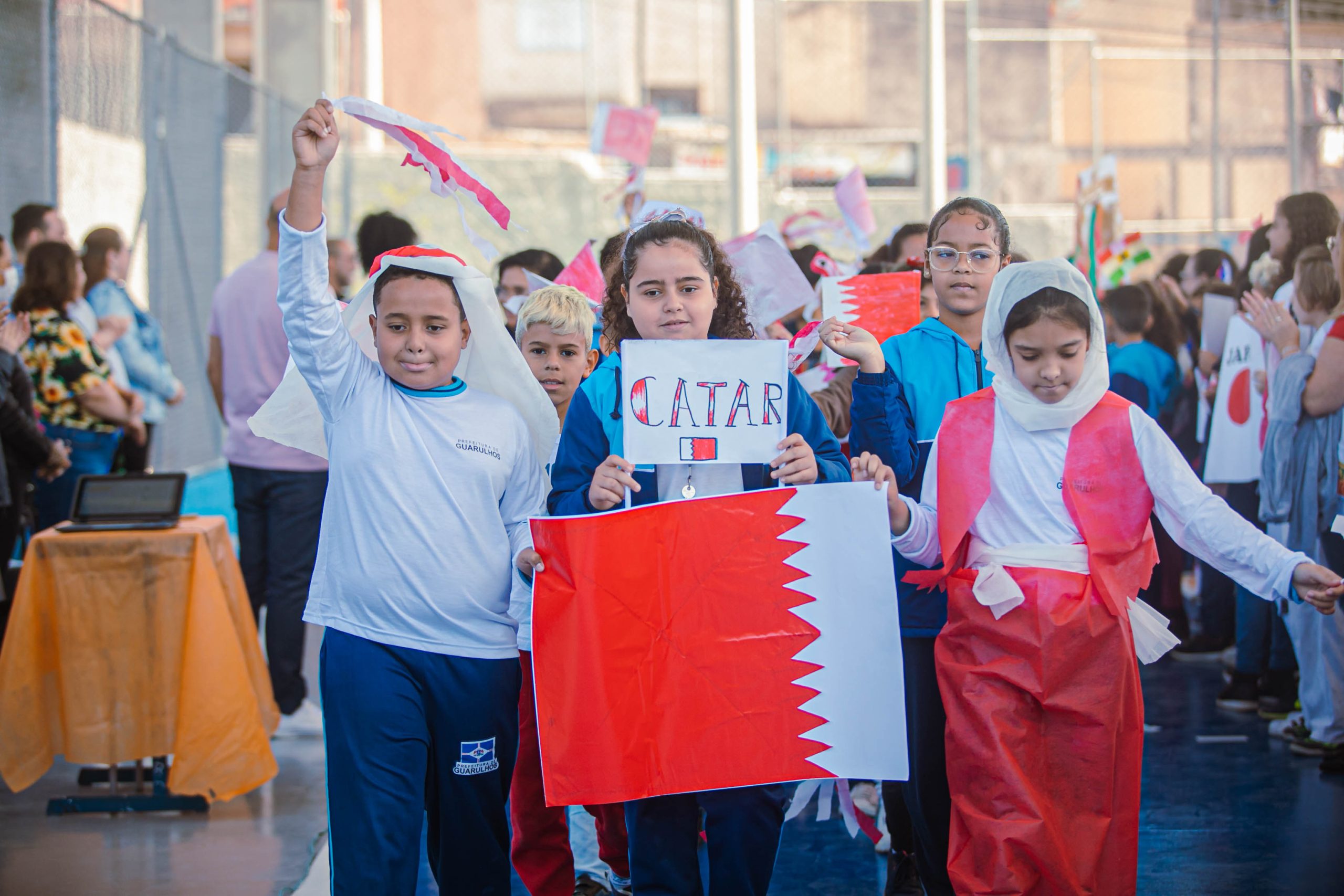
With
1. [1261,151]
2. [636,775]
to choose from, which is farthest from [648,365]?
[1261,151]

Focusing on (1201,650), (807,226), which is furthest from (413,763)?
(1201,650)

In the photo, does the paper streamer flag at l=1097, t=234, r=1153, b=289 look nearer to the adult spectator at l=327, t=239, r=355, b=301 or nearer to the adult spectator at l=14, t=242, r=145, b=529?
the adult spectator at l=327, t=239, r=355, b=301

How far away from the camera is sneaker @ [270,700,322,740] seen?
572 cm

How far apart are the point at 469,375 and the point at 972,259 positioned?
54.6 inches

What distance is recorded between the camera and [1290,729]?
5.56 meters

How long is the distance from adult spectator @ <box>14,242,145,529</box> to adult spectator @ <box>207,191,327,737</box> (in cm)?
63

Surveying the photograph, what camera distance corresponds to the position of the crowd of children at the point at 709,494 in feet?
10.0

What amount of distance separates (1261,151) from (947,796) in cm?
2014

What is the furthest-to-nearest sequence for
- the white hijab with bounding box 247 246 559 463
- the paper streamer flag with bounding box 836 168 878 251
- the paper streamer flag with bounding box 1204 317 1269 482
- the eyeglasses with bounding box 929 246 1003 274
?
the paper streamer flag with bounding box 836 168 878 251 → the paper streamer flag with bounding box 1204 317 1269 482 → the eyeglasses with bounding box 929 246 1003 274 → the white hijab with bounding box 247 246 559 463

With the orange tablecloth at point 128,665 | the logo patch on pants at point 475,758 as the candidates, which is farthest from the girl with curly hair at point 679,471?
the orange tablecloth at point 128,665

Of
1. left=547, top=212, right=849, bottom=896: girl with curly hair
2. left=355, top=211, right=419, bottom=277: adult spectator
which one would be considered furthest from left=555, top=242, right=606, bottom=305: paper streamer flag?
left=547, top=212, right=849, bottom=896: girl with curly hair

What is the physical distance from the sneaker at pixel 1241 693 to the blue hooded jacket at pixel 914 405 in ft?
10.2

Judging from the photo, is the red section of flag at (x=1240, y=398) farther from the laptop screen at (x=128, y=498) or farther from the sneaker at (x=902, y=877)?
the laptop screen at (x=128, y=498)

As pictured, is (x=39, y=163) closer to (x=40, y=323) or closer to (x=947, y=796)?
(x=40, y=323)
